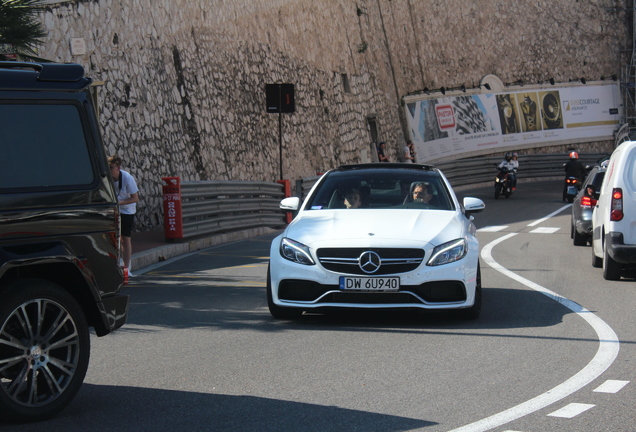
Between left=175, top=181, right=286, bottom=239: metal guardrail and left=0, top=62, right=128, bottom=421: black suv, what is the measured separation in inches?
463

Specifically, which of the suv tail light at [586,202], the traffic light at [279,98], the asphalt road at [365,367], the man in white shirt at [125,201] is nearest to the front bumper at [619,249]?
the asphalt road at [365,367]

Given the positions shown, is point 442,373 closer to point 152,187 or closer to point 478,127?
point 152,187

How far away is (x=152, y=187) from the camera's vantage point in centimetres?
2003

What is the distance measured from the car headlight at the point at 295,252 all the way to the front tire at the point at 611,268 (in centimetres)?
492

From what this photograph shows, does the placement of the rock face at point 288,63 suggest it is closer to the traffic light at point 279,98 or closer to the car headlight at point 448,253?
the traffic light at point 279,98

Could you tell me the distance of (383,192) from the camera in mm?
9305

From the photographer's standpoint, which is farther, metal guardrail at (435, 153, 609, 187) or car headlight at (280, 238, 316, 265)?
metal guardrail at (435, 153, 609, 187)

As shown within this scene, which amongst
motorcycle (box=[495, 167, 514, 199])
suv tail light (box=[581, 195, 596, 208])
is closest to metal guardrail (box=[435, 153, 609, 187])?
motorcycle (box=[495, 167, 514, 199])

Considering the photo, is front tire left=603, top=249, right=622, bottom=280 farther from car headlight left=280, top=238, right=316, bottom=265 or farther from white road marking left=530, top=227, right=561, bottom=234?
white road marking left=530, top=227, right=561, bottom=234

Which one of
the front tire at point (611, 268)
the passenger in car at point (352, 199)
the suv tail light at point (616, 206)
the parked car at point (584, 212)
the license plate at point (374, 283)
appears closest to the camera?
the license plate at point (374, 283)

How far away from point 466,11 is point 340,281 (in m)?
41.6

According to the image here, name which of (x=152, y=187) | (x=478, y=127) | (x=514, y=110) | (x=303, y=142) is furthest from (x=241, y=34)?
(x=514, y=110)

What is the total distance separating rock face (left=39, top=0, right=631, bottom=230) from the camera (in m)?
19.6

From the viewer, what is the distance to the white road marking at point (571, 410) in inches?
199
